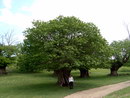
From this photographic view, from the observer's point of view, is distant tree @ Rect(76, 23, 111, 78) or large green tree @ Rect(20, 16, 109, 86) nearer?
large green tree @ Rect(20, 16, 109, 86)

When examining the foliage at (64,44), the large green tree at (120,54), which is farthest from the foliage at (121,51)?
the foliage at (64,44)

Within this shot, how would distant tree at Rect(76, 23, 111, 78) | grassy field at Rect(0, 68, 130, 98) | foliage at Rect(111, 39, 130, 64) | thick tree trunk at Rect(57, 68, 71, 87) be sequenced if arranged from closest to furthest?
grassy field at Rect(0, 68, 130, 98) < distant tree at Rect(76, 23, 111, 78) < thick tree trunk at Rect(57, 68, 71, 87) < foliage at Rect(111, 39, 130, 64)

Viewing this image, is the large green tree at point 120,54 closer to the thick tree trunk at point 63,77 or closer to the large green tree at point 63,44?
the large green tree at point 63,44

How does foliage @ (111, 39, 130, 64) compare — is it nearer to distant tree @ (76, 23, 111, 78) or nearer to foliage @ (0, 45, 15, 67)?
distant tree @ (76, 23, 111, 78)

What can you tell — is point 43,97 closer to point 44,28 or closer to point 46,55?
point 46,55

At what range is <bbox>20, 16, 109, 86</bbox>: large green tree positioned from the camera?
20547 mm

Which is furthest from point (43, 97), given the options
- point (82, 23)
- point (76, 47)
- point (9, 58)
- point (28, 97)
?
point (9, 58)

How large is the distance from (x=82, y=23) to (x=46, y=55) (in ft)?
16.4

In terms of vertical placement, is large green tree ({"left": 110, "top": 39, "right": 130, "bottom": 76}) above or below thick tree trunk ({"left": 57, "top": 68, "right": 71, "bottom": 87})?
above

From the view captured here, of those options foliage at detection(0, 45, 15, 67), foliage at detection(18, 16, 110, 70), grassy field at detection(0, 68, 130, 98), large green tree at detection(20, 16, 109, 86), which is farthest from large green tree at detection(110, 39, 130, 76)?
foliage at detection(0, 45, 15, 67)

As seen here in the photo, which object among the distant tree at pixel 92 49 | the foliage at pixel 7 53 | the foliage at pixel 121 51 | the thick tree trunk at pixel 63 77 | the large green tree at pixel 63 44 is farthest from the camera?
the foliage at pixel 7 53

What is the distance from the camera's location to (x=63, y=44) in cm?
2094

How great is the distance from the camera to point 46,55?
2041cm

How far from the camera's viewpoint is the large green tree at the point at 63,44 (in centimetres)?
2055
